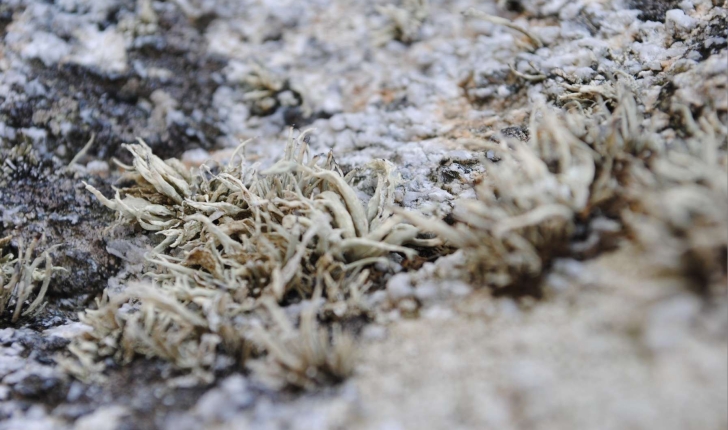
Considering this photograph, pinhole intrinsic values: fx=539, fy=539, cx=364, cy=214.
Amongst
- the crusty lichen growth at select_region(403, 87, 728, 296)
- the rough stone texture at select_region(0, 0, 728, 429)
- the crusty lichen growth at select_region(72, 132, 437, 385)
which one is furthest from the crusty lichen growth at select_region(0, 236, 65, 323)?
the crusty lichen growth at select_region(403, 87, 728, 296)

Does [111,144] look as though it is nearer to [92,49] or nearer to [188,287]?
[92,49]

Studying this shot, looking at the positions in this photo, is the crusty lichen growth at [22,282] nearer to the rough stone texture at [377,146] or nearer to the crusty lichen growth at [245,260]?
the rough stone texture at [377,146]

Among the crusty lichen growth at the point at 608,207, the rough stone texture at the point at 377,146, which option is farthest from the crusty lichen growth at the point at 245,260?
the crusty lichen growth at the point at 608,207

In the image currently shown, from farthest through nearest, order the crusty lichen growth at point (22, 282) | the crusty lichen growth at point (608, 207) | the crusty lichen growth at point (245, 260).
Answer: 1. the crusty lichen growth at point (22, 282)
2. the crusty lichen growth at point (245, 260)
3. the crusty lichen growth at point (608, 207)

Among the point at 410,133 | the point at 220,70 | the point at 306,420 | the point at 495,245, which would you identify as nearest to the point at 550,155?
the point at 495,245

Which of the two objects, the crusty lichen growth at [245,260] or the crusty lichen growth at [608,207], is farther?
the crusty lichen growth at [245,260]

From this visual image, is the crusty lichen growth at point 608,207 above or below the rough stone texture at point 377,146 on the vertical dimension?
above
